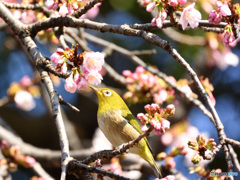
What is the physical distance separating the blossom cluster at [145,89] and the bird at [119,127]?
0.46 metres

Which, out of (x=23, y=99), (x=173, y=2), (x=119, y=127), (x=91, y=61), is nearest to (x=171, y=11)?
(x=173, y=2)

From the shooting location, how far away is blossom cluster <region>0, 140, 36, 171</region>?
322 cm

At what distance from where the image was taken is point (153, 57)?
4.99m

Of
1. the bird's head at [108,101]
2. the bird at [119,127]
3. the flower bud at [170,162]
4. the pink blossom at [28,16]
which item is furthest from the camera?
the flower bud at [170,162]

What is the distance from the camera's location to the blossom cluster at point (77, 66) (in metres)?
1.81

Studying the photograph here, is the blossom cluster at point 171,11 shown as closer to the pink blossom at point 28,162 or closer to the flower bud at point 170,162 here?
the flower bud at point 170,162

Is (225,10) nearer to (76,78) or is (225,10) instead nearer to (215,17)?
(215,17)

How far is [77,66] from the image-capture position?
1.86 m

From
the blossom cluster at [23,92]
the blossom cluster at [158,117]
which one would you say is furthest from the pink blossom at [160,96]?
the blossom cluster at [158,117]

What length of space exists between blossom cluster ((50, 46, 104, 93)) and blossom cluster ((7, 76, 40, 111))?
5.66ft

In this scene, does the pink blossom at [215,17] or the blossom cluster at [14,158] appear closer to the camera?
the pink blossom at [215,17]

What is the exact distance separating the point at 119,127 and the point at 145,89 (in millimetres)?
833

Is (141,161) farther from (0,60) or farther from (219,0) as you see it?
(0,60)

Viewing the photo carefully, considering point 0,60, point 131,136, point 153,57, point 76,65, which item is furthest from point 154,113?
point 0,60
